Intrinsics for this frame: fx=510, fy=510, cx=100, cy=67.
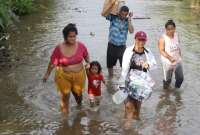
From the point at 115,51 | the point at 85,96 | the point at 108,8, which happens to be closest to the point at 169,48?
the point at 115,51

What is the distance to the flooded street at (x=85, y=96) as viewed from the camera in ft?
27.2

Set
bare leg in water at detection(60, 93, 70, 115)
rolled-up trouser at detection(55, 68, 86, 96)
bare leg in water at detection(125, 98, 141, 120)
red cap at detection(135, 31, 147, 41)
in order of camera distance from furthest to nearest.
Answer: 1. bare leg in water at detection(60, 93, 70, 115)
2. rolled-up trouser at detection(55, 68, 86, 96)
3. bare leg in water at detection(125, 98, 141, 120)
4. red cap at detection(135, 31, 147, 41)

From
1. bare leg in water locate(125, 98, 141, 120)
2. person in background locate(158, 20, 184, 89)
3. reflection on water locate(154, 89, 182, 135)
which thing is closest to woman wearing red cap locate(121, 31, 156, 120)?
bare leg in water locate(125, 98, 141, 120)

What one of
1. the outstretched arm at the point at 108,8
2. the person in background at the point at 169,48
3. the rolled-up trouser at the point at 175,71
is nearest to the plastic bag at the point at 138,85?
the person in background at the point at 169,48

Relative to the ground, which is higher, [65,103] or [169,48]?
[169,48]

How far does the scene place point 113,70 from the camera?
39.1ft

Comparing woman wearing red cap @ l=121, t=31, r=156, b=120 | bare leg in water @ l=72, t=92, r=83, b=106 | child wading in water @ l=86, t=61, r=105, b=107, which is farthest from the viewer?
child wading in water @ l=86, t=61, r=105, b=107

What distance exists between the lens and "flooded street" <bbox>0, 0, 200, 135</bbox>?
8.30 meters

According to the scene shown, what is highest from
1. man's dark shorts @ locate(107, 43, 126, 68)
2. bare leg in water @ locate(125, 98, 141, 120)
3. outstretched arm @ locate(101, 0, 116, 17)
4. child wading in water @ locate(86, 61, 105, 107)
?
outstretched arm @ locate(101, 0, 116, 17)

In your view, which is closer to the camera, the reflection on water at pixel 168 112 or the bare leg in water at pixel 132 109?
the bare leg in water at pixel 132 109

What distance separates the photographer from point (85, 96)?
995 cm

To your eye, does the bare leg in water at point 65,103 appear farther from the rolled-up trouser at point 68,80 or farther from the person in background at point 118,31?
the person in background at point 118,31

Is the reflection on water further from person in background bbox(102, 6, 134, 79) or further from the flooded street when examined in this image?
person in background bbox(102, 6, 134, 79)

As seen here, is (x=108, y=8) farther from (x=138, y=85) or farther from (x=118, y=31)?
(x=138, y=85)
